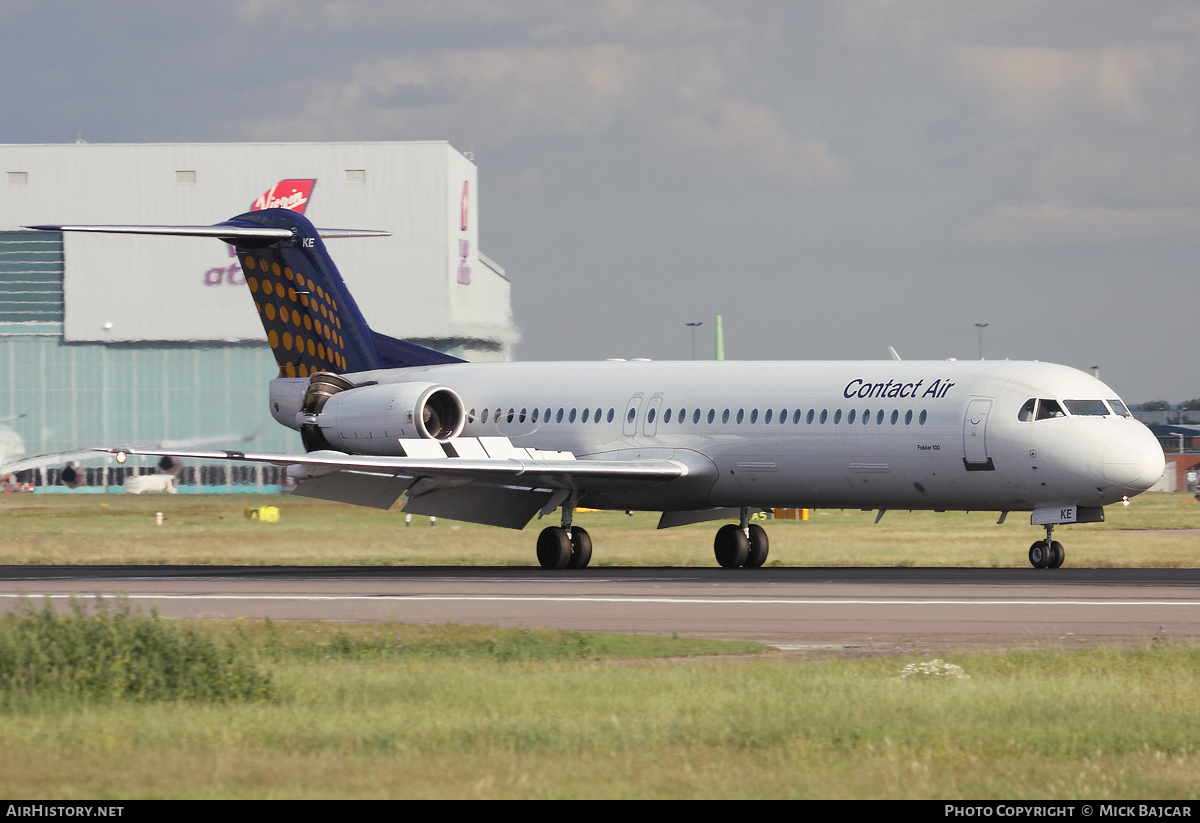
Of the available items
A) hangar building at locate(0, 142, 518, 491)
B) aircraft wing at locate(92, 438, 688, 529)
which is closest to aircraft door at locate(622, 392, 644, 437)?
aircraft wing at locate(92, 438, 688, 529)

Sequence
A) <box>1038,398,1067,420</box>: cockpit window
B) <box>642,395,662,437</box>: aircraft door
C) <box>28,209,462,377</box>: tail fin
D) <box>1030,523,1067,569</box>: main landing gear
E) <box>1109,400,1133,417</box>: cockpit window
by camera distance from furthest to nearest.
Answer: <box>28,209,462,377</box>: tail fin
<box>642,395,662,437</box>: aircraft door
<box>1109,400,1133,417</box>: cockpit window
<box>1030,523,1067,569</box>: main landing gear
<box>1038,398,1067,420</box>: cockpit window

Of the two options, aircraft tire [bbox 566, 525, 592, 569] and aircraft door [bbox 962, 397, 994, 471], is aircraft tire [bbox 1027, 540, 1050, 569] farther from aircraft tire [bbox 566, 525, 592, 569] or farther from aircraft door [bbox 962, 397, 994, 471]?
aircraft tire [bbox 566, 525, 592, 569]

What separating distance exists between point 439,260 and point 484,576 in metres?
60.4

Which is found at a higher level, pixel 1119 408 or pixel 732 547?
pixel 1119 408

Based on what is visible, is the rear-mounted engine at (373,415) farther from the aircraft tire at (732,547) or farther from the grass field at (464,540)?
the aircraft tire at (732,547)

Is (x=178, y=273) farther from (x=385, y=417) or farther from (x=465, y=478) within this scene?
(x=465, y=478)

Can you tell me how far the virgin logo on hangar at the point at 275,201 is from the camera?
88062 millimetres

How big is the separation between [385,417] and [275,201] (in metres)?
57.2

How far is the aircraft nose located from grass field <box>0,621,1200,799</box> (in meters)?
12.9

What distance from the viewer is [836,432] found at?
3048 cm

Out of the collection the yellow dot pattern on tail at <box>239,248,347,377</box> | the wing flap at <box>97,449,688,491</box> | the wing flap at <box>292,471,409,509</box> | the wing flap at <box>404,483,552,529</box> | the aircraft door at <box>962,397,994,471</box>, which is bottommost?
the wing flap at <box>404,483,552,529</box>

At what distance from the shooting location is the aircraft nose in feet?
93.2

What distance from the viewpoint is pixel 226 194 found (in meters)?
89.5

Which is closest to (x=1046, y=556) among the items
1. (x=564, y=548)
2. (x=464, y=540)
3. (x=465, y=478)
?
(x=564, y=548)
